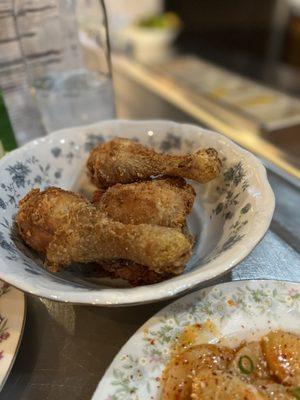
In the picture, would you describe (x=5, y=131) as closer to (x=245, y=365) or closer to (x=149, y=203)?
(x=149, y=203)

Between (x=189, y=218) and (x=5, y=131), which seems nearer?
(x=189, y=218)

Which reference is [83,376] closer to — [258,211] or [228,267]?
[228,267]

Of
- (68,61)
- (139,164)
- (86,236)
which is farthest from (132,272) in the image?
(68,61)

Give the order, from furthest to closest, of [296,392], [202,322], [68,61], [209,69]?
[209,69] → [68,61] → [202,322] → [296,392]

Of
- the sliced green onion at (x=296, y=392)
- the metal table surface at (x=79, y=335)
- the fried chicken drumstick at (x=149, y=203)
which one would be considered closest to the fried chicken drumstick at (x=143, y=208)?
the fried chicken drumstick at (x=149, y=203)

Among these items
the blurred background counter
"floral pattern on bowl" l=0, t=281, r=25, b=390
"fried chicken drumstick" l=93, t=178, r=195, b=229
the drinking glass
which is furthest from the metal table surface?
the drinking glass

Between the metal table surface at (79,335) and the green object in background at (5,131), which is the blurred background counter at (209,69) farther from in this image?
the metal table surface at (79,335)

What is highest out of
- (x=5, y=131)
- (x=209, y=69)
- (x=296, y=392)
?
(x=5, y=131)
